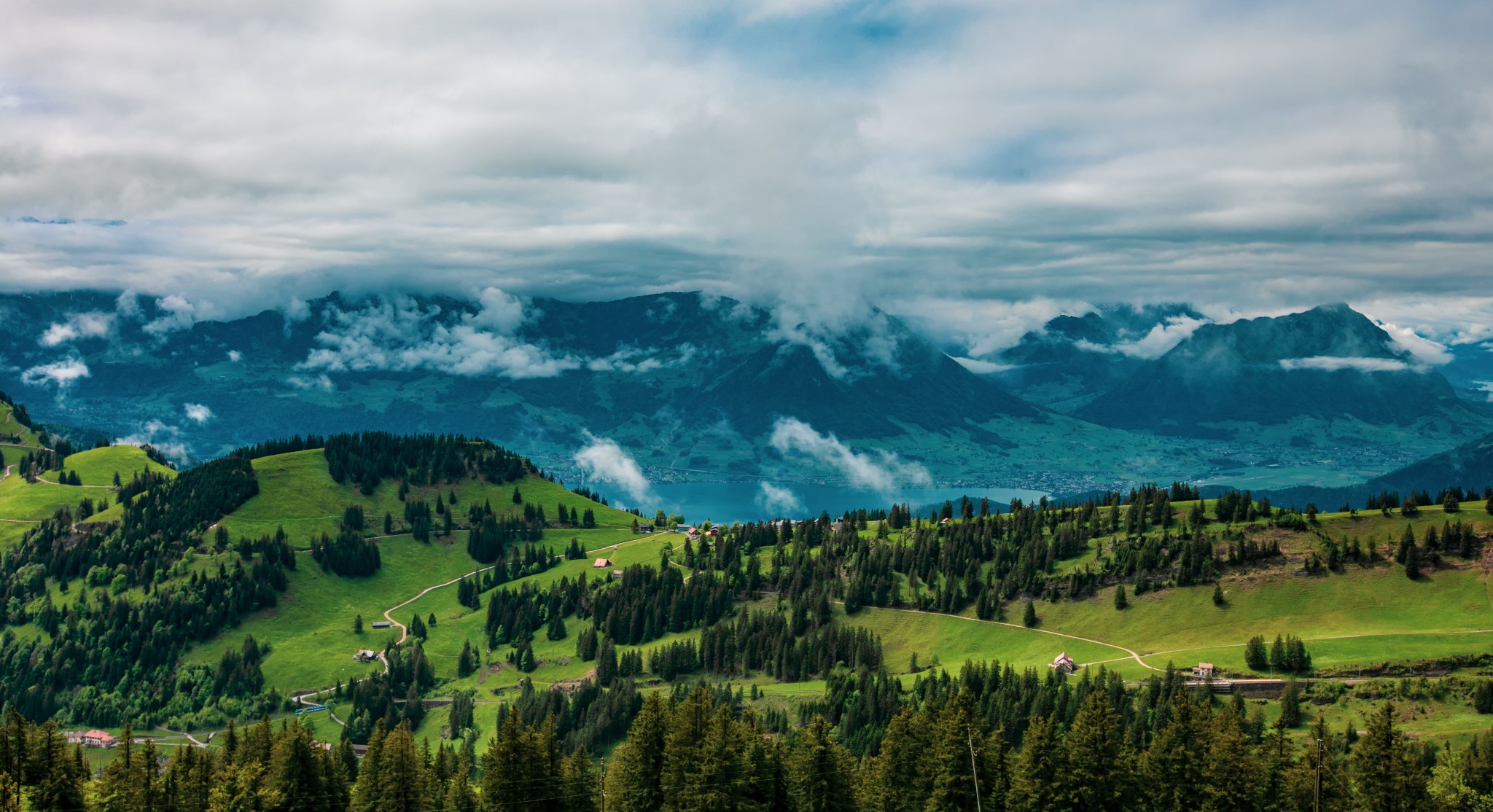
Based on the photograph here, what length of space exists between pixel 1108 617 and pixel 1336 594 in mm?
35864

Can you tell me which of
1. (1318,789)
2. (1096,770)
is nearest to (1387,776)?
(1318,789)

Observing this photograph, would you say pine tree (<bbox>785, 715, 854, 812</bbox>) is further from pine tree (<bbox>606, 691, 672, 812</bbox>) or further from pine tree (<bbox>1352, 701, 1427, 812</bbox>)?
pine tree (<bbox>1352, 701, 1427, 812</bbox>)

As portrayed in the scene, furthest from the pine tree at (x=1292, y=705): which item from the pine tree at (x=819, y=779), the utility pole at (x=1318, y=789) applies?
the pine tree at (x=819, y=779)

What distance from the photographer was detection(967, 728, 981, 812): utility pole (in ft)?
303

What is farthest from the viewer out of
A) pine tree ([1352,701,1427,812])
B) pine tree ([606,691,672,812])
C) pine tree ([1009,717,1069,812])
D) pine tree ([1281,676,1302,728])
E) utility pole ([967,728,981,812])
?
pine tree ([1281,676,1302,728])

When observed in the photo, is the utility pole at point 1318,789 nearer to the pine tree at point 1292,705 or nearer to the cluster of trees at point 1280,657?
the pine tree at point 1292,705

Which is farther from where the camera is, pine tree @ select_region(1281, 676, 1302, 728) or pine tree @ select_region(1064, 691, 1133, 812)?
pine tree @ select_region(1281, 676, 1302, 728)

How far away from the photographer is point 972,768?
9456 centimetres

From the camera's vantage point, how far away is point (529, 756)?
94812mm

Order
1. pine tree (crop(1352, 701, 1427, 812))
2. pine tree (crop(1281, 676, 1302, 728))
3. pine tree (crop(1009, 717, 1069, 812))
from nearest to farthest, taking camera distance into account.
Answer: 1. pine tree (crop(1352, 701, 1427, 812))
2. pine tree (crop(1009, 717, 1069, 812))
3. pine tree (crop(1281, 676, 1302, 728))

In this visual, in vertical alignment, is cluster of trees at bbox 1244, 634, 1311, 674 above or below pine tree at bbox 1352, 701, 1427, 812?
below

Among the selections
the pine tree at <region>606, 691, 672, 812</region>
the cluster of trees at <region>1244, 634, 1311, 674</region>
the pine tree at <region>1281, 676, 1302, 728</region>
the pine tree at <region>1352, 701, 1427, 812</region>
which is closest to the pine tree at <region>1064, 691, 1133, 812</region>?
the pine tree at <region>1352, 701, 1427, 812</region>

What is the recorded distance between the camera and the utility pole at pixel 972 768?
92.5 meters

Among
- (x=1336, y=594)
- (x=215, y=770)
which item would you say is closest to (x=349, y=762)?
(x=215, y=770)
